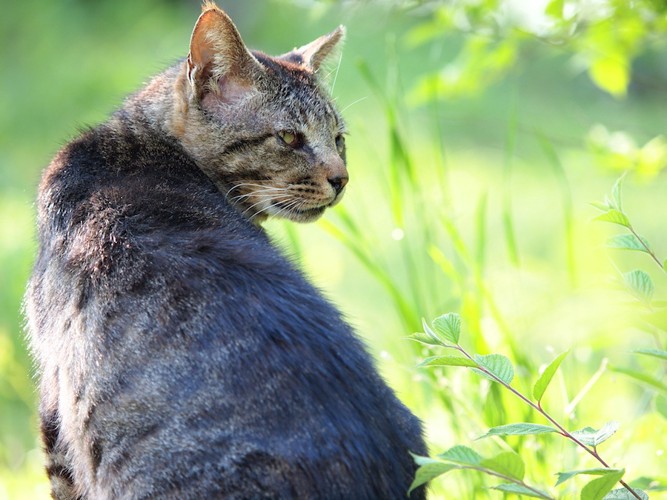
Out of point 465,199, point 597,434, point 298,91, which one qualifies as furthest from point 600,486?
point 465,199

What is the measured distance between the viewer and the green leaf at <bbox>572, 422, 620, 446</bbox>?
1235 millimetres

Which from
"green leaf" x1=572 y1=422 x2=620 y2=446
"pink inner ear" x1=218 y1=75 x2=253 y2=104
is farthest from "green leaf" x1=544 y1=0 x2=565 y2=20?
"green leaf" x1=572 y1=422 x2=620 y2=446

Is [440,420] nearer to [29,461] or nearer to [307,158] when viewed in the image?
[307,158]

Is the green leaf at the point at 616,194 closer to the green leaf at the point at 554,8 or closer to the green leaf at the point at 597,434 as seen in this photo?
the green leaf at the point at 597,434

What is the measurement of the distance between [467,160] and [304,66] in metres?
4.05

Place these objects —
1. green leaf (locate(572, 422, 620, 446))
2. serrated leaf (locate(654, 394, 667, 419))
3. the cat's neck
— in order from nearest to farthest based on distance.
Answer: green leaf (locate(572, 422, 620, 446)), serrated leaf (locate(654, 394, 667, 419)), the cat's neck

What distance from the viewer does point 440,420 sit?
2.47 meters

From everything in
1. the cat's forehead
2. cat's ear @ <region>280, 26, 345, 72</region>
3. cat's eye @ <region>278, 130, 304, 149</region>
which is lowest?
cat's eye @ <region>278, 130, 304, 149</region>

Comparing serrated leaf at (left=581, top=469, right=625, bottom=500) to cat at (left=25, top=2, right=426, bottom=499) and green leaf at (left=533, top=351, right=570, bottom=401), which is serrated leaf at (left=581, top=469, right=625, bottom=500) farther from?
cat at (left=25, top=2, right=426, bottom=499)

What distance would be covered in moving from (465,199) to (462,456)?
4.45 metres

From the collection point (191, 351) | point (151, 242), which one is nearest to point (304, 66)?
point (151, 242)

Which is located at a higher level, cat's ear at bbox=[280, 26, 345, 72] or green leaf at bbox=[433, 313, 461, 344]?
cat's ear at bbox=[280, 26, 345, 72]

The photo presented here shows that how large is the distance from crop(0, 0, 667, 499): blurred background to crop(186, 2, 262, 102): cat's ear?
0.32m

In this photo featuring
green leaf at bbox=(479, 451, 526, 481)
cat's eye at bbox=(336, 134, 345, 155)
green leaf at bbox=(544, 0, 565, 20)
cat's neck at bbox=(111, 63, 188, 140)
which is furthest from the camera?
cat's eye at bbox=(336, 134, 345, 155)
